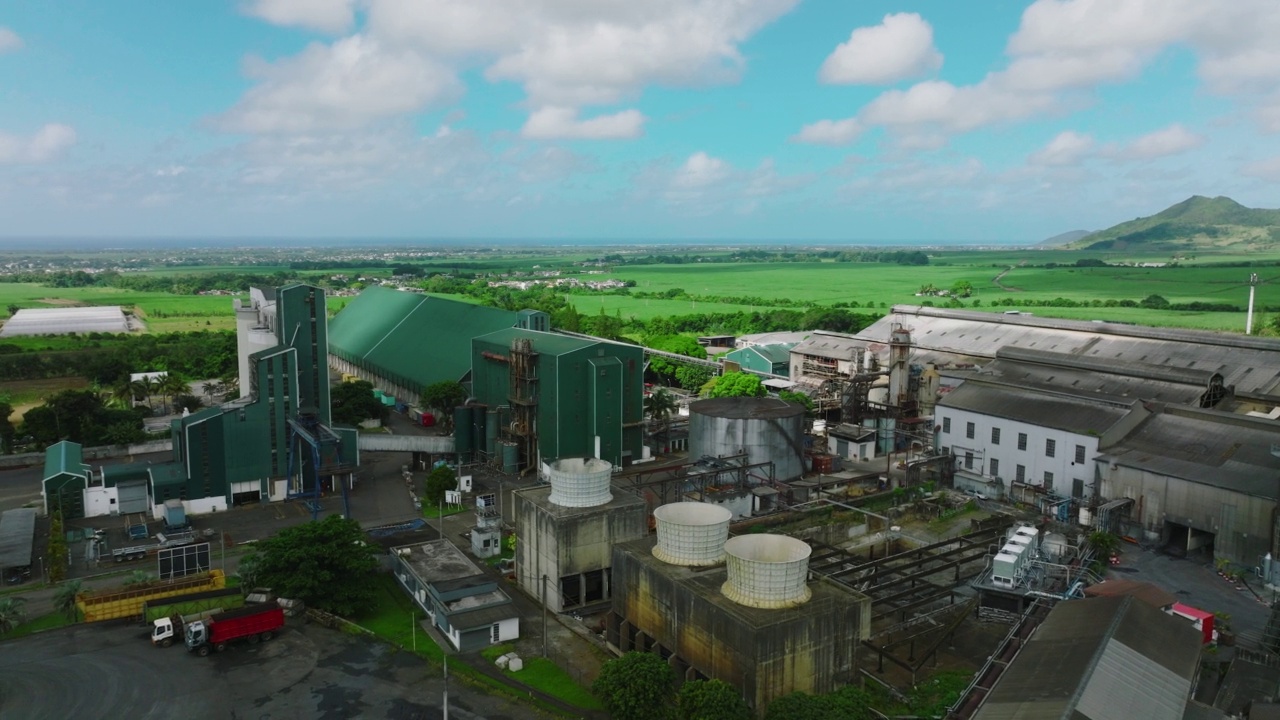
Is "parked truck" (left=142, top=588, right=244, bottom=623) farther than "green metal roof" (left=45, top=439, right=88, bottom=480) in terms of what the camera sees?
No

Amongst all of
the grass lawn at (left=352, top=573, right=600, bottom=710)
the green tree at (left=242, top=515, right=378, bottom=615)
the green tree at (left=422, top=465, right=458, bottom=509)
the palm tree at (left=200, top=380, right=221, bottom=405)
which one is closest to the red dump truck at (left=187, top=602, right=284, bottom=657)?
the green tree at (left=242, top=515, right=378, bottom=615)

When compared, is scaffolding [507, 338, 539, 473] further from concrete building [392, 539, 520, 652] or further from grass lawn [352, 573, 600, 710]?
grass lawn [352, 573, 600, 710]

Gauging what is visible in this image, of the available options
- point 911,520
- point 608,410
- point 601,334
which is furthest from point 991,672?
point 601,334

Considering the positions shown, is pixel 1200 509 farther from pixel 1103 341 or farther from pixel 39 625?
pixel 39 625

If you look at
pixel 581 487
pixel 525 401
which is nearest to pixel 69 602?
pixel 581 487

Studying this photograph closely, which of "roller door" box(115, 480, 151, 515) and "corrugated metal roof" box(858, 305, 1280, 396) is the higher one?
"corrugated metal roof" box(858, 305, 1280, 396)

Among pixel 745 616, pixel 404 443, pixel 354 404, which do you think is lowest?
pixel 404 443
